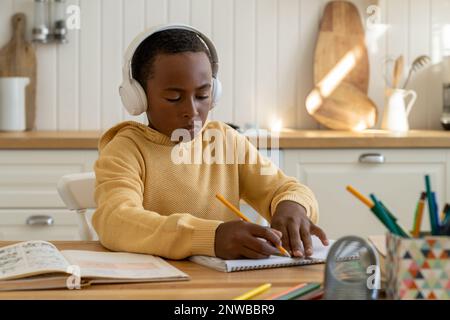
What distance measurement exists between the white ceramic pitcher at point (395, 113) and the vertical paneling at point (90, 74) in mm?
1196

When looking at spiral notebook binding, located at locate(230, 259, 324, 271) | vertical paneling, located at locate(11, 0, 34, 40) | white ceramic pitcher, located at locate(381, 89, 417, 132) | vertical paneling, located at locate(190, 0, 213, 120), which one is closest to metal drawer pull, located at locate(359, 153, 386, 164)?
white ceramic pitcher, located at locate(381, 89, 417, 132)

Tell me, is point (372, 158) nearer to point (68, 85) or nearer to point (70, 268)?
point (68, 85)

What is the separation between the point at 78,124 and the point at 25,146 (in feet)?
1.72

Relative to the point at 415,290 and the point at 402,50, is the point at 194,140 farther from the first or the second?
the point at 402,50

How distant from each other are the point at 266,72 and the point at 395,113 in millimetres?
567

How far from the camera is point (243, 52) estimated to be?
3.50 m

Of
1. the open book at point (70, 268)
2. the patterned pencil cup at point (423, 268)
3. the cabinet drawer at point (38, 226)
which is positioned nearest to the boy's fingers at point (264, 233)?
the open book at point (70, 268)

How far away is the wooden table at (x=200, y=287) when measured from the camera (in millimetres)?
1047

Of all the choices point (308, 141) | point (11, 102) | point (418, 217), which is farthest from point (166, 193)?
point (11, 102)

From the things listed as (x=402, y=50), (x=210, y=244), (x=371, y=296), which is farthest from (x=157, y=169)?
(x=402, y=50)

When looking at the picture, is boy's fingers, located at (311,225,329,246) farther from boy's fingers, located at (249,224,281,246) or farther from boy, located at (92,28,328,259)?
boy's fingers, located at (249,224,281,246)

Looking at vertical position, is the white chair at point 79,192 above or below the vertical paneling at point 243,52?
below

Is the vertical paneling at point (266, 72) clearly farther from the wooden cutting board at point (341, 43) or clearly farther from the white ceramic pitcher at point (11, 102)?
the white ceramic pitcher at point (11, 102)
